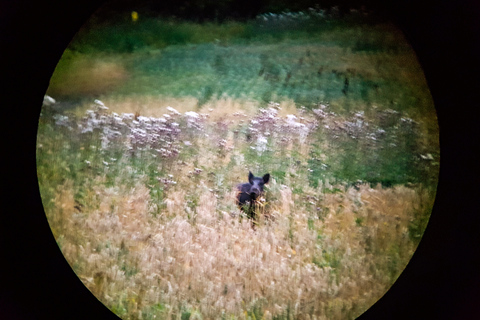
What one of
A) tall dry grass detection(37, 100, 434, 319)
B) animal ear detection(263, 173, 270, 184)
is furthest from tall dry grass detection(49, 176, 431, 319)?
animal ear detection(263, 173, 270, 184)

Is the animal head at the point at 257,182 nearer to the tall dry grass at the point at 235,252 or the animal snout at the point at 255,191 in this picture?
the animal snout at the point at 255,191

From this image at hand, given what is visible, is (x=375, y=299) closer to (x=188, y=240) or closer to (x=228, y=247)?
(x=228, y=247)

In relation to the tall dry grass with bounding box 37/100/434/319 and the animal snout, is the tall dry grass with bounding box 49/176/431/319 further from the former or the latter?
the animal snout

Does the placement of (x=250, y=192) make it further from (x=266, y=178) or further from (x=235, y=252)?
(x=235, y=252)

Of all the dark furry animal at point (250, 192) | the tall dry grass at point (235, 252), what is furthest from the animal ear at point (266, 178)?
the tall dry grass at point (235, 252)

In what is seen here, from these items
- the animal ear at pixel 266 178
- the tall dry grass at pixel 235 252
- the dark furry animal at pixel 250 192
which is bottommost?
the tall dry grass at pixel 235 252

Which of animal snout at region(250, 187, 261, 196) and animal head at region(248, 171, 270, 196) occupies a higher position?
animal head at region(248, 171, 270, 196)

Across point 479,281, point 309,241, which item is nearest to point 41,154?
point 309,241
